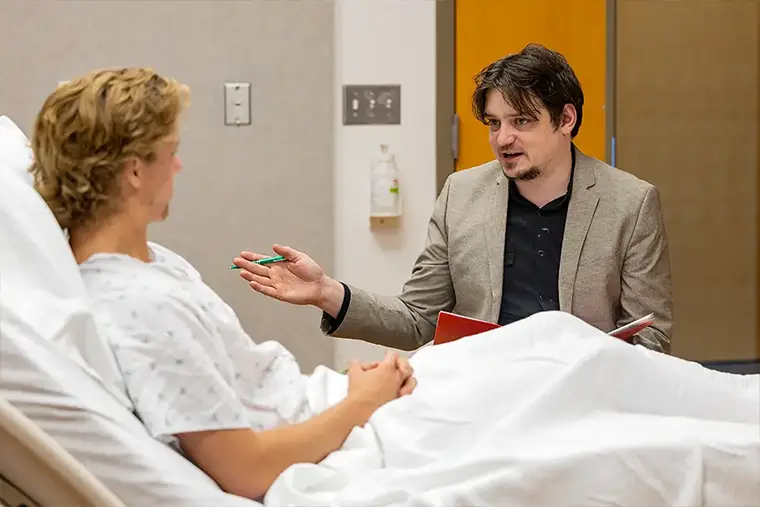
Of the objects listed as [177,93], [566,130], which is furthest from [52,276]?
[566,130]

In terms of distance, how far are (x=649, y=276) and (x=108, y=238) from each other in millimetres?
1135

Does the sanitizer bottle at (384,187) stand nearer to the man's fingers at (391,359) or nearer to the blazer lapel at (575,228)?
the blazer lapel at (575,228)

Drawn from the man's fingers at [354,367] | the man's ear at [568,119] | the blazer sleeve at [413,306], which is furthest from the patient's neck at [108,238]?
the man's ear at [568,119]

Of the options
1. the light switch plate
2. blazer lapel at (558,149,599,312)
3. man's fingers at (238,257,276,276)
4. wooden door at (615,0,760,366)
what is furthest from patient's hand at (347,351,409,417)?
wooden door at (615,0,760,366)

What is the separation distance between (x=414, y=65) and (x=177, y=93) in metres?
1.58

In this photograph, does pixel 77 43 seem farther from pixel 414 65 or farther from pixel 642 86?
pixel 642 86

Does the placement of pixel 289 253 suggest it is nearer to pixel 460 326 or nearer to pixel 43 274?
pixel 460 326

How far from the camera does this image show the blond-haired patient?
0.99 meters

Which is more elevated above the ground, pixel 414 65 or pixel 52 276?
pixel 414 65

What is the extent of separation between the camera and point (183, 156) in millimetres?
2535

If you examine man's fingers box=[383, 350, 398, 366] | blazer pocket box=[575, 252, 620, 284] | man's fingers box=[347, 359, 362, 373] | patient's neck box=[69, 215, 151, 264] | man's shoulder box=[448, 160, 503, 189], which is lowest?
man's fingers box=[347, 359, 362, 373]

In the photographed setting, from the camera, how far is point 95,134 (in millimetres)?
1011

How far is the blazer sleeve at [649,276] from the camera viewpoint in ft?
5.76

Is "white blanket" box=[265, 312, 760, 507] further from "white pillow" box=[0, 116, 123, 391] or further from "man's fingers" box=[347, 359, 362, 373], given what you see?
"white pillow" box=[0, 116, 123, 391]
